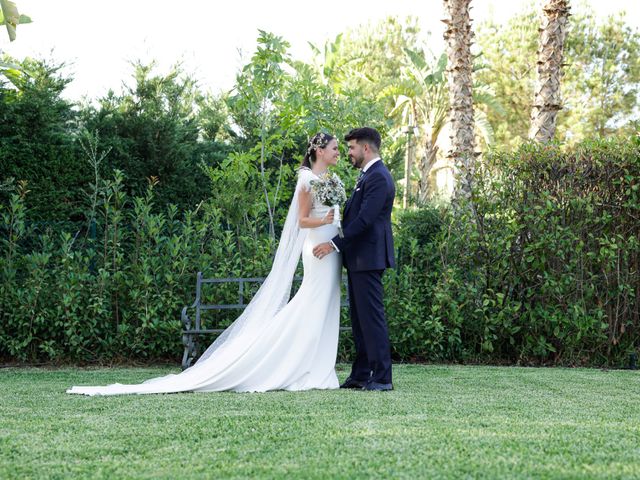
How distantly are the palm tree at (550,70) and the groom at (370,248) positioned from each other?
6190mm

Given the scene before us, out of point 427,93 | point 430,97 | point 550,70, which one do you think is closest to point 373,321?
point 550,70

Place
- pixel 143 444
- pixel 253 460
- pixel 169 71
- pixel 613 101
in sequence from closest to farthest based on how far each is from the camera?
1. pixel 253 460
2. pixel 143 444
3. pixel 169 71
4. pixel 613 101

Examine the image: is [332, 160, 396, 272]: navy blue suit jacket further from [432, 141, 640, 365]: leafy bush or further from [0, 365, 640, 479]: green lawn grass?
[432, 141, 640, 365]: leafy bush

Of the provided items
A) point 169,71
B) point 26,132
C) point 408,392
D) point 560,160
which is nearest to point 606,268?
point 560,160

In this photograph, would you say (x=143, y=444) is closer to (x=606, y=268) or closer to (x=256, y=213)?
(x=256, y=213)

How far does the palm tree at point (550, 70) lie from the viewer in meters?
12.2

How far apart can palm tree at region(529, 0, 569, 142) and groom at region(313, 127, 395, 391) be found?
6.19 metres

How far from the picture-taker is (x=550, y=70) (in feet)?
40.1

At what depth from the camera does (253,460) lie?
149 inches

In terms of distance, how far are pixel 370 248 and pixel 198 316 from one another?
280cm

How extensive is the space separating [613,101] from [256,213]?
3140cm

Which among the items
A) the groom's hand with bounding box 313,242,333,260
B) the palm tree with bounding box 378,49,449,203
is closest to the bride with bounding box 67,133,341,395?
the groom's hand with bounding box 313,242,333,260

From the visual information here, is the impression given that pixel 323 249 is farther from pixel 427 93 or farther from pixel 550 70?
pixel 427 93

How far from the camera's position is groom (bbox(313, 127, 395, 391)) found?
651 centimetres
